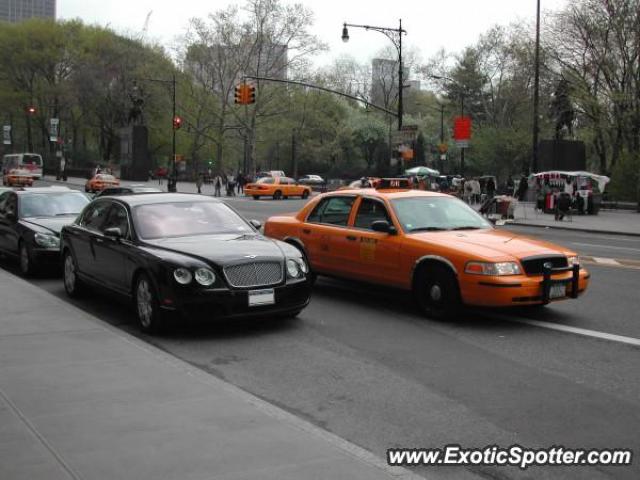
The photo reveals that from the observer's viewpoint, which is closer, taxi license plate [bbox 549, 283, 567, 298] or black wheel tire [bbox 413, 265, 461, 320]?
taxi license plate [bbox 549, 283, 567, 298]

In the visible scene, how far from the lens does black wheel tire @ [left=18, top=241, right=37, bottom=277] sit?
40.1 feet

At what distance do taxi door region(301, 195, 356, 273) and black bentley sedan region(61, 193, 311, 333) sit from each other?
1.01m

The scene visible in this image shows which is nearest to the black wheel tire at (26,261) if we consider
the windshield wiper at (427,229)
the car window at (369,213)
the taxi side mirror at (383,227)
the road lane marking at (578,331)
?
the car window at (369,213)

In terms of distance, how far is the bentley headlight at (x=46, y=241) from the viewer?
1205 centimetres

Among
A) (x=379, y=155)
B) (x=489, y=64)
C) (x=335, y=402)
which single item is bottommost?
(x=335, y=402)

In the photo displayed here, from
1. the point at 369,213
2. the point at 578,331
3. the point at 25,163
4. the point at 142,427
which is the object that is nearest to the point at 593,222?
the point at 369,213

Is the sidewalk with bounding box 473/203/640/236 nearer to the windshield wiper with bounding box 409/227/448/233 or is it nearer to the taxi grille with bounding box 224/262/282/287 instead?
the windshield wiper with bounding box 409/227/448/233

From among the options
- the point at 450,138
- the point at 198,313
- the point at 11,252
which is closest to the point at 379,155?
the point at 450,138

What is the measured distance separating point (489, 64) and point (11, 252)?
64.9 metres

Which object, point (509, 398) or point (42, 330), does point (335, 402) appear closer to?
point (509, 398)

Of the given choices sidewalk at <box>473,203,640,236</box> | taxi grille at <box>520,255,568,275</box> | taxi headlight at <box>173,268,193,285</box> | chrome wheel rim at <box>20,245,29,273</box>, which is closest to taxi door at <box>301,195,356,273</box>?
taxi grille at <box>520,255,568,275</box>

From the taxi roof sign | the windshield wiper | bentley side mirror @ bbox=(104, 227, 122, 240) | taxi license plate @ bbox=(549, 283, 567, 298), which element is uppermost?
the taxi roof sign

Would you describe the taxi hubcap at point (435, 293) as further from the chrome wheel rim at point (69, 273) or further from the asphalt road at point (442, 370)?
the chrome wheel rim at point (69, 273)

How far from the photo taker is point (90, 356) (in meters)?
6.66
